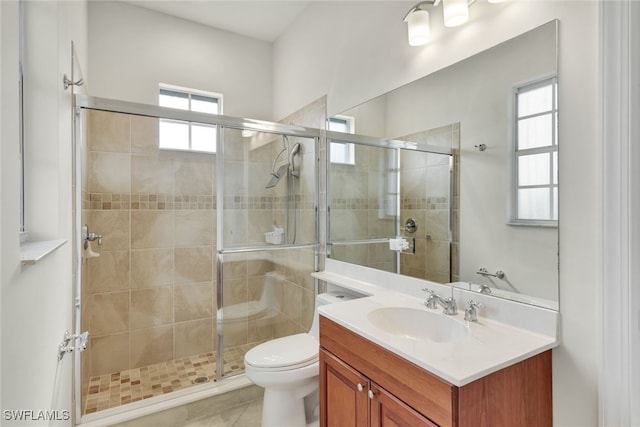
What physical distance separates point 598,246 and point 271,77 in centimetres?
307

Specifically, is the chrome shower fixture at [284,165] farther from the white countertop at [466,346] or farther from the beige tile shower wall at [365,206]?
the white countertop at [466,346]

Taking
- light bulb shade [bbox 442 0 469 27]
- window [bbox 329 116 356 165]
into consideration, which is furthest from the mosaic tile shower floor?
light bulb shade [bbox 442 0 469 27]

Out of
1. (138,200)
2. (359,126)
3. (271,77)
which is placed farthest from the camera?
(271,77)

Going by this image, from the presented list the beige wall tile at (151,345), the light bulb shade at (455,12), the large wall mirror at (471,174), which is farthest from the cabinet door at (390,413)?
the beige wall tile at (151,345)

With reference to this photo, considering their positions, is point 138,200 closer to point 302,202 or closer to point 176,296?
point 176,296

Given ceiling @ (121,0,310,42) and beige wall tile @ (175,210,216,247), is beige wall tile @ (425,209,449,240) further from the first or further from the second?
ceiling @ (121,0,310,42)

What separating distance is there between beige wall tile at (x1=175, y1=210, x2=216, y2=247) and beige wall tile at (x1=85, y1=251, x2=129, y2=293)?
44cm

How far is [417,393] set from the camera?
1.01m

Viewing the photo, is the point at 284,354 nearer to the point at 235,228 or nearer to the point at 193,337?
the point at 235,228

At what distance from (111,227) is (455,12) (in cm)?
274

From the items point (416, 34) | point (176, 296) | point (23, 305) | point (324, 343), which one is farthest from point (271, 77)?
point (23, 305)

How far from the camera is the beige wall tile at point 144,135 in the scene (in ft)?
8.66

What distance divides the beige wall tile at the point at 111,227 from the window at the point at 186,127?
69cm

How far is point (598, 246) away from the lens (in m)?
1.03
